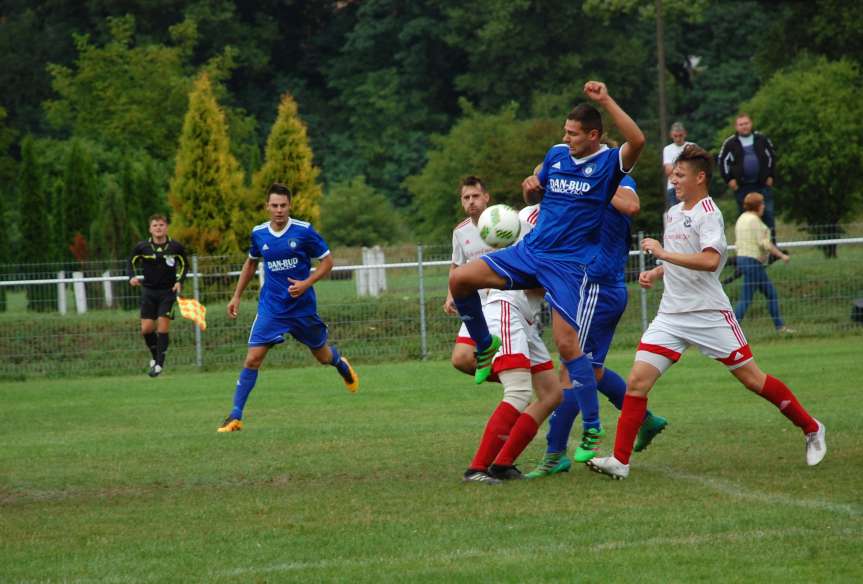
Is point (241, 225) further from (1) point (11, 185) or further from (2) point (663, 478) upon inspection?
(1) point (11, 185)

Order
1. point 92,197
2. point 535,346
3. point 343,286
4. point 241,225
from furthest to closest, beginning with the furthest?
point 92,197 < point 241,225 < point 343,286 < point 535,346

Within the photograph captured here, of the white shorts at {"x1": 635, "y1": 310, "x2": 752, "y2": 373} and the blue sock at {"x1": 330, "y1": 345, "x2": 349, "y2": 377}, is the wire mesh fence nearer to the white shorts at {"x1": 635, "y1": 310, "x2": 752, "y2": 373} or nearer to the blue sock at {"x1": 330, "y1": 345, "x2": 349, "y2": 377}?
the blue sock at {"x1": 330, "y1": 345, "x2": 349, "y2": 377}

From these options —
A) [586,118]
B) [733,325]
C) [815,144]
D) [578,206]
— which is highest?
[815,144]

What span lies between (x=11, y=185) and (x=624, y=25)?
27.5 metres

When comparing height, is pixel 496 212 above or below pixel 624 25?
below

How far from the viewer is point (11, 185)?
57.1 metres

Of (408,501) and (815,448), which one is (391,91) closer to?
(815,448)

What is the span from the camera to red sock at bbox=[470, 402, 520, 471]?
860cm

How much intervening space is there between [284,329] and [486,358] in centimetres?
439

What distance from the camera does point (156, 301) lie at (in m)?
18.4

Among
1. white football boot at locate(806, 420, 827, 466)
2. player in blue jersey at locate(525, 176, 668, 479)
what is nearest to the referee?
player in blue jersey at locate(525, 176, 668, 479)

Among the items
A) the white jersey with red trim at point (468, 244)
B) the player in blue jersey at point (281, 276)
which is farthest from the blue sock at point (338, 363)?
the white jersey with red trim at point (468, 244)

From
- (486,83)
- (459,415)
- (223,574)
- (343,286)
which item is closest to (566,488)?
(223,574)

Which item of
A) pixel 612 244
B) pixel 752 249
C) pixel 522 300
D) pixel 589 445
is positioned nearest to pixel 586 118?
pixel 612 244
